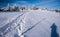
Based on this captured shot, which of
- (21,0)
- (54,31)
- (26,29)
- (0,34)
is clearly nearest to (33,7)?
(21,0)

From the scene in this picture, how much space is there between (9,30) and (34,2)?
23.0 inches

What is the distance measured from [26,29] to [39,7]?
1.29 ft

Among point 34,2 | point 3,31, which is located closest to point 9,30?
→ point 3,31

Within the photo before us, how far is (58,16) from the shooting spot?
1.83 meters

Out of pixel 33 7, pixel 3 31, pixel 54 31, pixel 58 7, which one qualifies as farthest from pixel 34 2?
pixel 3 31

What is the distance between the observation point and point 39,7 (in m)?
1.90

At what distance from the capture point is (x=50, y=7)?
189 cm

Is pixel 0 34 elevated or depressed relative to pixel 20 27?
depressed

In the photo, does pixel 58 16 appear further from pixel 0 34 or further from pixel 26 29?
pixel 0 34

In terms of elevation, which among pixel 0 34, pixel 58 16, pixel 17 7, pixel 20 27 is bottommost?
pixel 0 34

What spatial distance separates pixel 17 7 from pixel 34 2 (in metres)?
Answer: 0.28

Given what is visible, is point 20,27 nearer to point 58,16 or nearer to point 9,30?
point 9,30

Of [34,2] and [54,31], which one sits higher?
[34,2]

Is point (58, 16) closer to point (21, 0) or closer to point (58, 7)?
point (58, 7)
